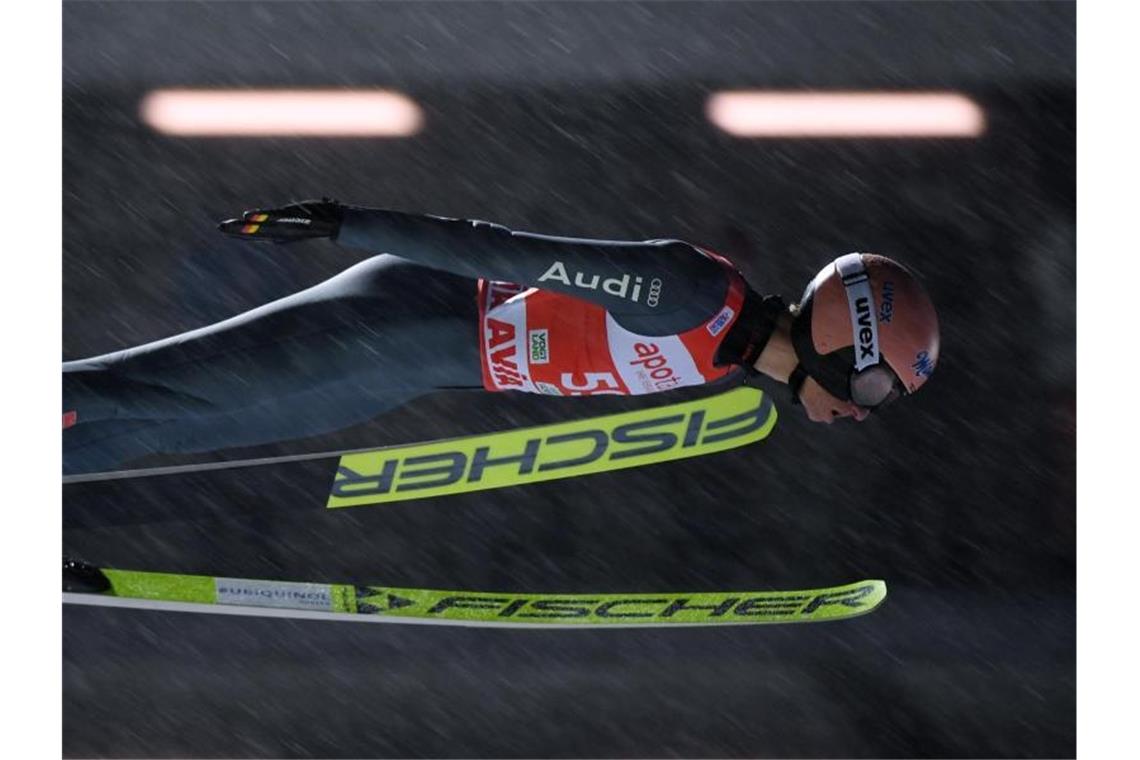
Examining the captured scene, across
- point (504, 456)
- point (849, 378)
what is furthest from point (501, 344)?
point (849, 378)

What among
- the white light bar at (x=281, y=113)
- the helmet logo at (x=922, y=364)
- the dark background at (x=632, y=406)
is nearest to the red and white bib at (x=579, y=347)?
the helmet logo at (x=922, y=364)

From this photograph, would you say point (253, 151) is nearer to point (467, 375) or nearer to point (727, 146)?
point (467, 375)

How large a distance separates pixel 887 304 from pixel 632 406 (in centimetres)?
95

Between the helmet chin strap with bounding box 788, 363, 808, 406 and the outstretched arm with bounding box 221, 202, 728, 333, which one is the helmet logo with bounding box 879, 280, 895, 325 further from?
the outstretched arm with bounding box 221, 202, 728, 333

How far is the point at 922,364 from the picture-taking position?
256cm

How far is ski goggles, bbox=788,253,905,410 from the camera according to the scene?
254cm

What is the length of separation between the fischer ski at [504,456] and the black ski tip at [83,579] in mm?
148

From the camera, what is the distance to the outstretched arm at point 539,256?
7.35 feet

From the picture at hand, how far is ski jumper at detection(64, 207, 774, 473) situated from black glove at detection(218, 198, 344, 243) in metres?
0.28

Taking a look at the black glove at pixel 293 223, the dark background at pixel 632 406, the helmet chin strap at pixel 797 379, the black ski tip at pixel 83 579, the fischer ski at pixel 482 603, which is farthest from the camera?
the dark background at pixel 632 406

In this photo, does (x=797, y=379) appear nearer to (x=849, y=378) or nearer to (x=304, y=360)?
(x=849, y=378)

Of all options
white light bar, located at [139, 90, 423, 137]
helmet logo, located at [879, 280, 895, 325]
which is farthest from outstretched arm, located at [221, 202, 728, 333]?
white light bar, located at [139, 90, 423, 137]

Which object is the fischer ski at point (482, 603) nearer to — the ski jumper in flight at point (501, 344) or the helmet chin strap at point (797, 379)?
the ski jumper in flight at point (501, 344)

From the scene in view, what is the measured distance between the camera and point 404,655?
3670 mm
